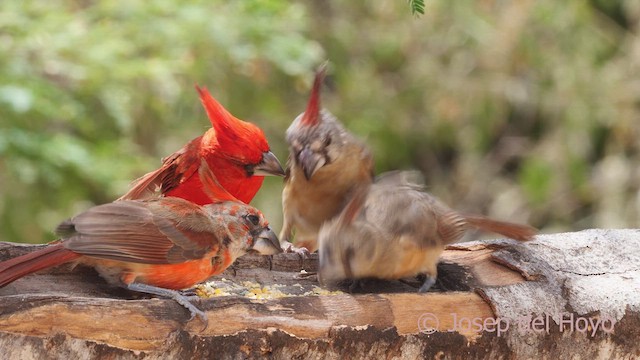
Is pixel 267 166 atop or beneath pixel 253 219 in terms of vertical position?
atop

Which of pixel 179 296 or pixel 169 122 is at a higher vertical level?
pixel 169 122

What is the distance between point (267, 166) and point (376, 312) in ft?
3.14

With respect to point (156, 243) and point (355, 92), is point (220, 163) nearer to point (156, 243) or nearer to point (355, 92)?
point (156, 243)

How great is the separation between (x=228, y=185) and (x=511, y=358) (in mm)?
1213

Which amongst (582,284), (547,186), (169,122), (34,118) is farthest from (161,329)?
(547,186)

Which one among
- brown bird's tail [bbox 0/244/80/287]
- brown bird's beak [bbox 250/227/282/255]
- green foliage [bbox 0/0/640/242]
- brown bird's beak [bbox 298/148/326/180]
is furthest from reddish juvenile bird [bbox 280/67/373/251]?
green foliage [bbox 0/0/640/242]

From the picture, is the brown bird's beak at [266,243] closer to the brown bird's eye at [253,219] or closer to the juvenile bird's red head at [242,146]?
the brown bird's eye at [253,219]

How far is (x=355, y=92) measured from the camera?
699 cm

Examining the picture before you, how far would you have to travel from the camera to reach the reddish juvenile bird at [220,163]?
3355mm

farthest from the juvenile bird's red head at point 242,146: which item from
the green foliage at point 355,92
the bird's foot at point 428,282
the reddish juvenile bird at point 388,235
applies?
the green foliage at point 355,92

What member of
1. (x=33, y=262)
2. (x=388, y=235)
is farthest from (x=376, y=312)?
(x=33, y=262)

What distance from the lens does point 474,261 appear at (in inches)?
124

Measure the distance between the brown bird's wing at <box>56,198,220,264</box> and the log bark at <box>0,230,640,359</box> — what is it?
0.14 metres

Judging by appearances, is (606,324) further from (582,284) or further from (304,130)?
(304,130)
